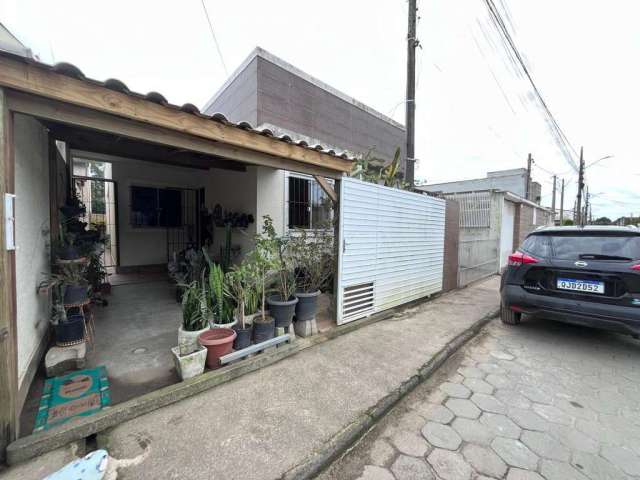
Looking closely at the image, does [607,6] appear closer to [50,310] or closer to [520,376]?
[520,376]

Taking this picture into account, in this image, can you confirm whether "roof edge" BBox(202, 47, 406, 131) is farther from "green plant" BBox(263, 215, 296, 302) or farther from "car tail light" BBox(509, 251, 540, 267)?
"car tail light" BBox(509, 251, 540, 267)

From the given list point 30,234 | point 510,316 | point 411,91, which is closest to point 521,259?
point 510,316

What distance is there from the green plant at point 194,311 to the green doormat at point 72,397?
803 millimetres

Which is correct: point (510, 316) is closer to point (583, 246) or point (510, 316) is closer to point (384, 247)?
point (583, 246)

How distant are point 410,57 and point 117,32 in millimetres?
5331

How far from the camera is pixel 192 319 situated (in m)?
2.87

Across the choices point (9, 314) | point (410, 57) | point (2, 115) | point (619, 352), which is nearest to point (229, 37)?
point (410, 57)

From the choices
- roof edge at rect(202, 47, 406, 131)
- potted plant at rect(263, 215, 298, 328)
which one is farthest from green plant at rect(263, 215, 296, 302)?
roof edge at rect(202, 47, 406, 131)

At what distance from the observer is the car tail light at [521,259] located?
12.4 feet

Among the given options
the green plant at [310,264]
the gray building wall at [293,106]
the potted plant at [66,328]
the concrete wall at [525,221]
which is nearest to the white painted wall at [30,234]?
the potted plant at [66,328]

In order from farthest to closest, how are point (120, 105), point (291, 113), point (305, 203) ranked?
1. point (291, 113)
2. point (305, 203)
3. point (120, 105)

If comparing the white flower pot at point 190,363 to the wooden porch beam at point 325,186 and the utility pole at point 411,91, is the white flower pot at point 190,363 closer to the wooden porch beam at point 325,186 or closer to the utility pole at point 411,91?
the wooden porch beam at point 325,186

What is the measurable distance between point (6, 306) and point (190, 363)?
1.32m

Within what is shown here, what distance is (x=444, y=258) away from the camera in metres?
6.25
